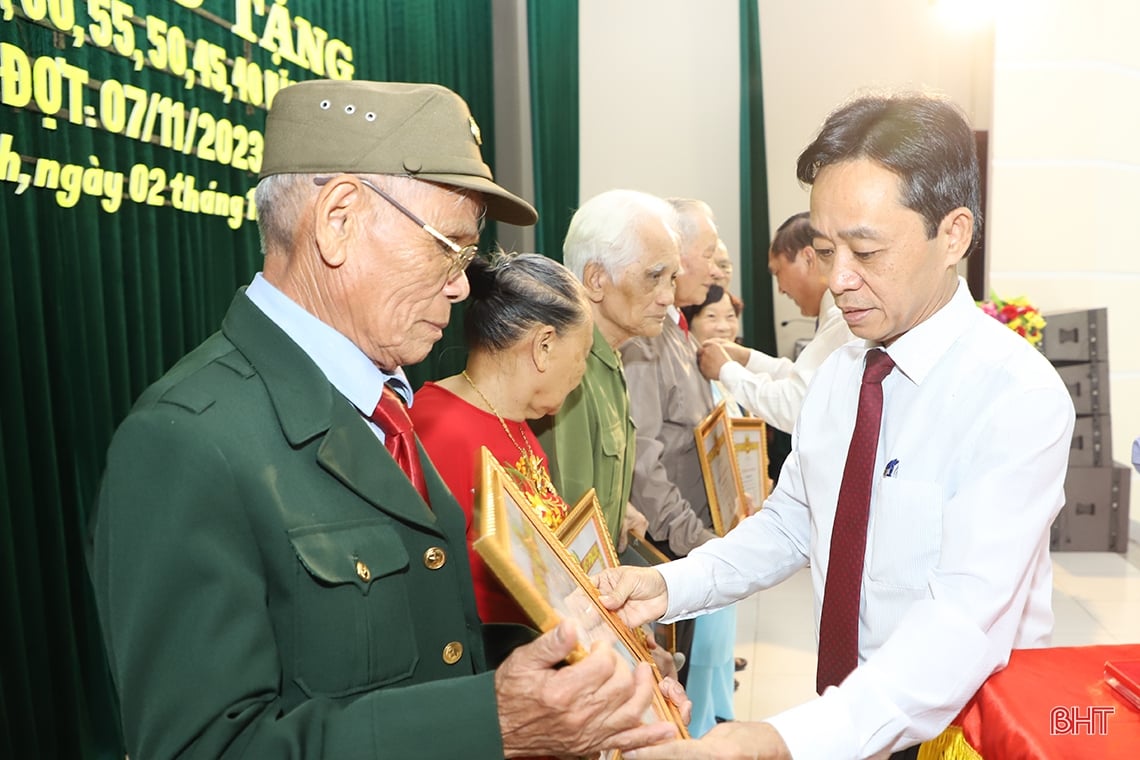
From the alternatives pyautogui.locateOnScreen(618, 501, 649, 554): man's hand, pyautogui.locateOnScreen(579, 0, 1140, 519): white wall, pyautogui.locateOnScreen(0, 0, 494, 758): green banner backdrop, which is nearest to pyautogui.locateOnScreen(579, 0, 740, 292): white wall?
pyautogui.locateOnScreen(579, 0, 1140, 519): white wall

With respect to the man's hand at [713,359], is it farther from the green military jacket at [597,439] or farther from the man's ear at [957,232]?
the man's ear at [957,232]

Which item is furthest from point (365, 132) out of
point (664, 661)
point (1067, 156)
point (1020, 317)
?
point (1067, 156)

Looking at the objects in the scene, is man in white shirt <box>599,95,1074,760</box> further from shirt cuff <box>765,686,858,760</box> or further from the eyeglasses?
the eyeglasses

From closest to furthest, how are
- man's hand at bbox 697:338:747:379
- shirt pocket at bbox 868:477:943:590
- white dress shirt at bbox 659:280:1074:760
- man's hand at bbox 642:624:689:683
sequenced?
white dress shirt at bbox 659:280:1074:760, shirt pocket at bbox 868:477:943:590, man's hand at bbox 642:624:689:683, man's hand at bbox 697:338:747:379

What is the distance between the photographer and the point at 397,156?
124 centimetres

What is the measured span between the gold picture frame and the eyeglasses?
292mm

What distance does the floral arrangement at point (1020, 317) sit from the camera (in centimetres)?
550

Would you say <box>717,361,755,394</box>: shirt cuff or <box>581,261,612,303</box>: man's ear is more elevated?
<box>581,261,612,303</box>: man's ear

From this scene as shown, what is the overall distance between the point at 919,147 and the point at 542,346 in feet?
3.11

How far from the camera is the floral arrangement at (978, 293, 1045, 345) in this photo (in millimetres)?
5496

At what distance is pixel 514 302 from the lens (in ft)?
6.99

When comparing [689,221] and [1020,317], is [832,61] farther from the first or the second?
[689,221]

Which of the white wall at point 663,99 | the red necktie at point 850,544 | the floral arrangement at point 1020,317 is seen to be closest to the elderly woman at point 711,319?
the floral arrangement at point 1020,317

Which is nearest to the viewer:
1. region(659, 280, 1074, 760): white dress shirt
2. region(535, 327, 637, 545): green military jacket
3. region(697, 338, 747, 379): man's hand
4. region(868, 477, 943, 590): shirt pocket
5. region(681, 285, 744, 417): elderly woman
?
region(659, 280, 1074, 760): white dress shirt
